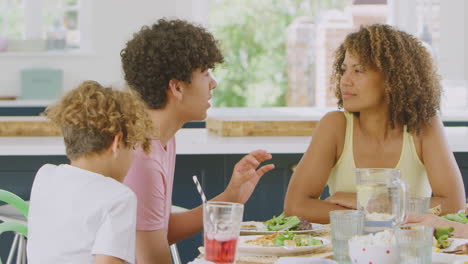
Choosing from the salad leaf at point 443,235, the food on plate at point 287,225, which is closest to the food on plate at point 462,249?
the salad leaf at point 443,235

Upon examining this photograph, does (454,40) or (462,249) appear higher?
(454,40)

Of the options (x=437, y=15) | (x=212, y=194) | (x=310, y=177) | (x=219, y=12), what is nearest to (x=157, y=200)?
(x=310, y=177)

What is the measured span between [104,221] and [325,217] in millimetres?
849

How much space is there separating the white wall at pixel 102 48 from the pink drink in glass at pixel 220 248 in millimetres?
5278

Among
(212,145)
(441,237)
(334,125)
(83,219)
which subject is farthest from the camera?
(212,145)

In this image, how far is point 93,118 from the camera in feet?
5.08

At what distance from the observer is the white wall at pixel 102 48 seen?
652 centimetres

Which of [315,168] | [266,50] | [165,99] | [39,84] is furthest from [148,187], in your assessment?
[266,50]

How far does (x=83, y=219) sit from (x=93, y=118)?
21 cm

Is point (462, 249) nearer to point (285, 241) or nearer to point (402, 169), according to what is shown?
point (285, 241)

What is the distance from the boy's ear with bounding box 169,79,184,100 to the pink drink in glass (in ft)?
2.11

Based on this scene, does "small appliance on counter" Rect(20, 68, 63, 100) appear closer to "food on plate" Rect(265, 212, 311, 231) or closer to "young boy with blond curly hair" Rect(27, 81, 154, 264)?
"food on plate" Rect(265, 212, 311, 231)

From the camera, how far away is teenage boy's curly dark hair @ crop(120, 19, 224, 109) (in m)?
1.90

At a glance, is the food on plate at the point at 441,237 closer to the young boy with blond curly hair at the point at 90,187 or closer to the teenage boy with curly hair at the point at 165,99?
the teenage boy with curly hair at the point at 165,99
